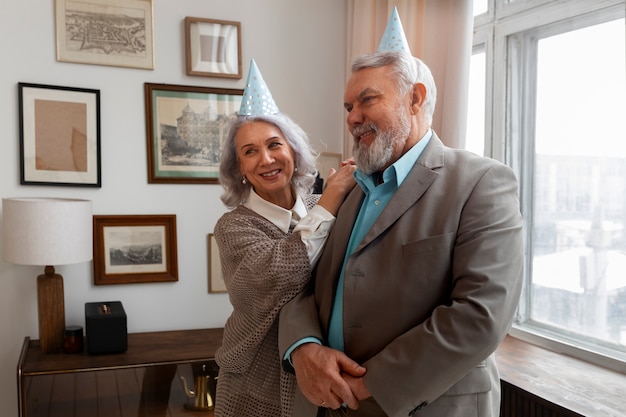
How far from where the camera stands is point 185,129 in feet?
10.7

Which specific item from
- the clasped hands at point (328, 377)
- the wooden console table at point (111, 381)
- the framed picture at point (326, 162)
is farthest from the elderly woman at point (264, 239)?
the framed picture at point (326, 162)

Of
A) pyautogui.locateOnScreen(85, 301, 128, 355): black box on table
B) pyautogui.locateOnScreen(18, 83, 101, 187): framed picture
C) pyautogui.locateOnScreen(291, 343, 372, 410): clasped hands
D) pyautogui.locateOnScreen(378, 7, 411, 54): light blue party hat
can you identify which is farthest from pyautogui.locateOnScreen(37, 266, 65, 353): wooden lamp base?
pyautogui.locateOnScreen(378, 7, 411, 54): light blue party hat

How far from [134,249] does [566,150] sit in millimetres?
2186

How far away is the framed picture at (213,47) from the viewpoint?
323 centimetres

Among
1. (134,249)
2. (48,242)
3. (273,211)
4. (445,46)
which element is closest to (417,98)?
(273,211)

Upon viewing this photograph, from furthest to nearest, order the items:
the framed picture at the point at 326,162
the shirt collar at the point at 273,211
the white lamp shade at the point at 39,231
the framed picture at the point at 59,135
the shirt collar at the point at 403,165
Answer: the framed picture at the point at 326,162 < the framed picture at the point at 59,135 < the white lamp shade at the point at 39,231 < the shirt collar at the point at 273,211 < the shirt collar at the point at 403,165

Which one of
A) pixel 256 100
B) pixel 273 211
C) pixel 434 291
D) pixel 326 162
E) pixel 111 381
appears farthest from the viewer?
pixel 326 162

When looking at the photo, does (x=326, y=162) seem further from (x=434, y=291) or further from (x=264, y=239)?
(x=434, y=291)

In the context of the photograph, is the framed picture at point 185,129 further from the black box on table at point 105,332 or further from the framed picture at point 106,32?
the black box on table at point 105,332

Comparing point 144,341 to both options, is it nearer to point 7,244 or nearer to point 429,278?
point 7,244

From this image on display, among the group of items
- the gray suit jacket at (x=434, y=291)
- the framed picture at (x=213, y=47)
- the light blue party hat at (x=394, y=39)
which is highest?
the framed picture at (x=213, y=47)

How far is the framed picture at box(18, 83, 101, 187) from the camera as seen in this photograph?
9.81ft

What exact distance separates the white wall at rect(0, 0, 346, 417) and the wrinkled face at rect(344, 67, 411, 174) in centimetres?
164

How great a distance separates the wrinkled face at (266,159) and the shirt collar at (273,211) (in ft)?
0.15
